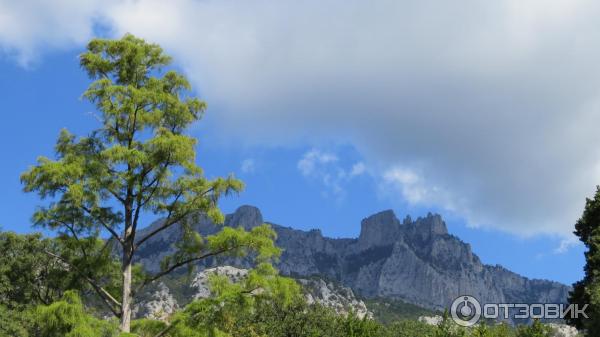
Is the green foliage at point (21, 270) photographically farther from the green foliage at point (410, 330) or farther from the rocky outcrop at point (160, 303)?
the rocky outcrop at point (160, 303)

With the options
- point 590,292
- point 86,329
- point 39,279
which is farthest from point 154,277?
point 39,279

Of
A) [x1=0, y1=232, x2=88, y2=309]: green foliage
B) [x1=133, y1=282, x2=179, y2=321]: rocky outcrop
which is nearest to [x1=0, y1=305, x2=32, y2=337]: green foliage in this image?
[x1=0, y1=232, x2=88, y2=309]: green foliage

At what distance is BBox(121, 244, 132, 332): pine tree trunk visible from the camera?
13.8m

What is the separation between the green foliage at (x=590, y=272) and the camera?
30.8 metres

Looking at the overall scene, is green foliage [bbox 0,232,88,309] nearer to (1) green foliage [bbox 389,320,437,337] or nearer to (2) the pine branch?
(2) the pine branch

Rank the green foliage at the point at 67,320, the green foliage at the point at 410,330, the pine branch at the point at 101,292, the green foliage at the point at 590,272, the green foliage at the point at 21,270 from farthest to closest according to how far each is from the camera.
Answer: the green foliage at the point at 410,330
the green foliage at the point at 21,270
the green foliage at the point at 590,272
the pine branch at the point at 101,292
the green foliage at the point at 67,320

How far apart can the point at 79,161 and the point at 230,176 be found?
3.36 meters

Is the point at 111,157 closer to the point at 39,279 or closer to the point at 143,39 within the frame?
the point at 143,39

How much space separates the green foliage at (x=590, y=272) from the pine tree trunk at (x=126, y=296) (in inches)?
957

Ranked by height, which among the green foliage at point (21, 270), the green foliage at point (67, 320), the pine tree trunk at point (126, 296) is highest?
the green foliage at point (21, 270)

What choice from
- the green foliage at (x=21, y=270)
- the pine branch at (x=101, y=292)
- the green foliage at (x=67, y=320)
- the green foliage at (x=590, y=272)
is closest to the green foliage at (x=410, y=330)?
the green foliage at (x=590, y=272)

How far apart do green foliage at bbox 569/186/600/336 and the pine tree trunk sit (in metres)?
24.3

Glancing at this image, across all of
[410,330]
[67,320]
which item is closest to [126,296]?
[67,320]

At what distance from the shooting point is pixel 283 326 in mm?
69750
